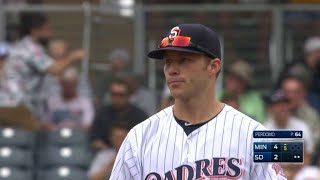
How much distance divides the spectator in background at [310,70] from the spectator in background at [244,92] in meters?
0.27

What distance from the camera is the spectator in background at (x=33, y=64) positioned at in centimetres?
850

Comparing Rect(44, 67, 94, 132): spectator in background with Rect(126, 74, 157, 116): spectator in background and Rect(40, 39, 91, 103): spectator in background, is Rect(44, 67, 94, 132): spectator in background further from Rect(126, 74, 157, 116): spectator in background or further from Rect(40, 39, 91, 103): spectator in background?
Rect(126, 74, 157, 116): spectator in background

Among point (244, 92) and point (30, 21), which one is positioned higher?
point (30, 21)

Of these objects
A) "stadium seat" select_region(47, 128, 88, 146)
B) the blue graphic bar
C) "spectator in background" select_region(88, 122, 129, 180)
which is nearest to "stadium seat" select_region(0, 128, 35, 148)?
"stadium seat" select_region(47, 128, 88, 146)

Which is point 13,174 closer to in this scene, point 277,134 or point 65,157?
point 65,157

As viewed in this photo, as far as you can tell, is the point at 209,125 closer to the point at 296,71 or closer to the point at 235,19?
the point at 296,71

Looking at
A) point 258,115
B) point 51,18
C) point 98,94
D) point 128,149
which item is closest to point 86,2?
point 51,18

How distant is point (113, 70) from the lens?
9.16 metres

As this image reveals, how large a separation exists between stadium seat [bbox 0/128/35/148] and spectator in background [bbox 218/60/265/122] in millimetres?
1684

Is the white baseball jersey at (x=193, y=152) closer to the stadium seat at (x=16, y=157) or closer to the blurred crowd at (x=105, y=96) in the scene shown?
the blurred crowd at (x=105, y=96)

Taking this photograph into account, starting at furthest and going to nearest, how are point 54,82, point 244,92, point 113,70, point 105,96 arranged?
point 113,70
point 105,96
point 54,82
point 244,92

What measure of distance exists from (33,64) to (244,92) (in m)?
1.92

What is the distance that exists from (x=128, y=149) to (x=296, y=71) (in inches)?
206
